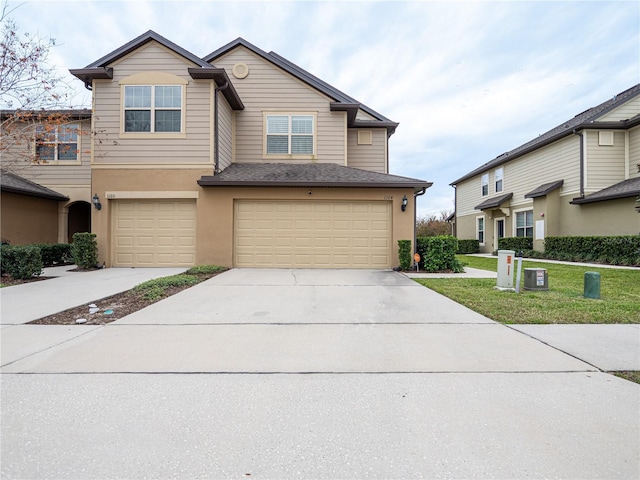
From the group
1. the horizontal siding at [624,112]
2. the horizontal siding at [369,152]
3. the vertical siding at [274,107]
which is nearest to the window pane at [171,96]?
the vertical siding at [274,107]

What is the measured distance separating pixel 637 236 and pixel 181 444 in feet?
52.9

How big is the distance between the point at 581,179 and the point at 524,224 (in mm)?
4062

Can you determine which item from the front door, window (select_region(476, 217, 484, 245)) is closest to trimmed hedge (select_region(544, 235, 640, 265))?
the front door

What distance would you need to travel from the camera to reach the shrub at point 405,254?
10095mm

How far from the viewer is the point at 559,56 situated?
13156mm

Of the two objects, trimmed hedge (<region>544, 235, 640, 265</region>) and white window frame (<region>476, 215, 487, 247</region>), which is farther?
white window frame (<region>476, 215, 487, 247</region>)

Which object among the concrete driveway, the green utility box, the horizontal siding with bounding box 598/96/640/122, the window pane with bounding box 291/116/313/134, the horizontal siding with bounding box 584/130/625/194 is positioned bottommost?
the concrete driveway

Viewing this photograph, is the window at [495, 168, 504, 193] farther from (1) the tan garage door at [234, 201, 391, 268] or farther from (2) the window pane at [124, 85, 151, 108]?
(2) the window pane at [124, 85, 151, 108]

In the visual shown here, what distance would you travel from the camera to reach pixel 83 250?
982cm

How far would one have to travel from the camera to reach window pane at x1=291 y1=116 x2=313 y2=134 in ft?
40.9

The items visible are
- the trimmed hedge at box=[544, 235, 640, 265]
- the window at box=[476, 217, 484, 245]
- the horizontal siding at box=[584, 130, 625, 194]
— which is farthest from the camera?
the window at box=[476, 217, 484, 245]

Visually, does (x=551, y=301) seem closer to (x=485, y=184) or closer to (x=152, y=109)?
(x=152, y=109)

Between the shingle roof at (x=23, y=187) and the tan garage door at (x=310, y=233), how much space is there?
24.9ft

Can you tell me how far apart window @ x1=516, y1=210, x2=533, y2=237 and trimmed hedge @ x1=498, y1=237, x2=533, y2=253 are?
1.62 ft
